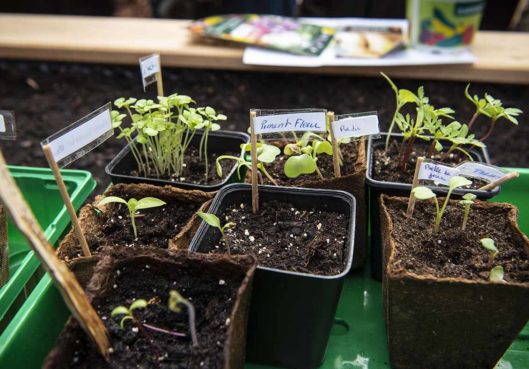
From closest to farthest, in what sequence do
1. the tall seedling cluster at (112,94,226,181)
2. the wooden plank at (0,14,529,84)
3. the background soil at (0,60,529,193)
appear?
the tall seedling cluster at (112,94,226,181), the wooden plank at (0,14,529,84), the background soil at (0,60,529,193)

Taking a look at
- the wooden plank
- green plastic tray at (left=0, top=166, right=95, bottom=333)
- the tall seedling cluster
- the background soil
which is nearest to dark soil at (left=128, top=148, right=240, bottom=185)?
the tall seedling cluster

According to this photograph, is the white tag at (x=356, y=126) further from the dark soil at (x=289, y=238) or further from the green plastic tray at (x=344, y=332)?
the green plastic tray at (x=344, y=332)

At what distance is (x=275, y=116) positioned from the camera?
886 mm

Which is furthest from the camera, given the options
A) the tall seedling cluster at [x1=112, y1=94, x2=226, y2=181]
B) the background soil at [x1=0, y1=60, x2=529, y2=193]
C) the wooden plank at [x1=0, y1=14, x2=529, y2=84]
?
the background soil at [x1=0, y1=60, x2=529, y2=193]

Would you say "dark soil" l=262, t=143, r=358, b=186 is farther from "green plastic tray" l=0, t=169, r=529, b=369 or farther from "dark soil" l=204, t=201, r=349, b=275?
"green plastic tray" l=0, t=169, r=529, b=369

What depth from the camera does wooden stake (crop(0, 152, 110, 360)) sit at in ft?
1.81

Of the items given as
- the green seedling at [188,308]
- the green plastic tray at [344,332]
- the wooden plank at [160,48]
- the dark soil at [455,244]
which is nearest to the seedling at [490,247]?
the dark soil at [455,244]

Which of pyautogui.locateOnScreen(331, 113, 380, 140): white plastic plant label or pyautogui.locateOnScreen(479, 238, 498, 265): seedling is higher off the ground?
pyautogui.locateOnScreen(331, 113, 380, 140): white plastic plant label

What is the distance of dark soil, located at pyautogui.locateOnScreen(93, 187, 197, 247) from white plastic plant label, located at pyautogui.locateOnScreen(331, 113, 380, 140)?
1.05 ft

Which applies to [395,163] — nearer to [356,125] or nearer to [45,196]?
[356,125]

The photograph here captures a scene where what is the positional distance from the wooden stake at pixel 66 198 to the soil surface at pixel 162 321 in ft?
0.33

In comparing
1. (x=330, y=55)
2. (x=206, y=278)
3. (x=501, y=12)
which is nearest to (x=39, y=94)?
(x=330, y=55)

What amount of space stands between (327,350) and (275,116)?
451 mm

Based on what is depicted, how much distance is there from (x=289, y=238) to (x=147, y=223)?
11.5 inches
